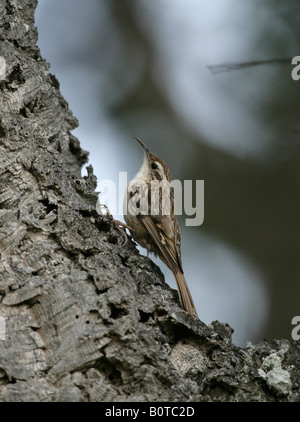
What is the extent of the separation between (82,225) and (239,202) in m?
1.66

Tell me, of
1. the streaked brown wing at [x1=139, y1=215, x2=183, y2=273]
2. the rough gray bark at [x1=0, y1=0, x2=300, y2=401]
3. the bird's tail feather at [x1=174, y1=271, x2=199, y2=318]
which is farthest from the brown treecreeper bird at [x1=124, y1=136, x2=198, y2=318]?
the rough gray bark at [x1=0, y1=0, x2=300, y2=401]

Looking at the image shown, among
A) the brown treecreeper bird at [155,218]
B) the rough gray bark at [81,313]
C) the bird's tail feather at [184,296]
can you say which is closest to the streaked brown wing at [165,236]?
the brown treecreeper bird at [155,218]

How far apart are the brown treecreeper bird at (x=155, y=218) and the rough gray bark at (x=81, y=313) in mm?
774

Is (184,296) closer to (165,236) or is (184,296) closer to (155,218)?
(165,236)

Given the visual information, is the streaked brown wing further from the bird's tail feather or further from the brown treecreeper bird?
the bird's tail feather

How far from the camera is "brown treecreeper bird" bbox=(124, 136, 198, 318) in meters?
3.17

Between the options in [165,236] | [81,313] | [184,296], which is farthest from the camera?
[165,236]

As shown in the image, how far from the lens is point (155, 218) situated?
334cm

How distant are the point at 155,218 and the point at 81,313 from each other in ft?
5.01

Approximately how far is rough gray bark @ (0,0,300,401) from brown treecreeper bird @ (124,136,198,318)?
2.54 ft

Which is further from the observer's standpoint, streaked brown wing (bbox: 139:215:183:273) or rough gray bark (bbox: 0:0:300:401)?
streaked brown wing (bbox: 139:215:183:273)

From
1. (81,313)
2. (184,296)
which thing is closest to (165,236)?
(184,296)

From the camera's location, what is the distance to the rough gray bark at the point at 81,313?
1757mm

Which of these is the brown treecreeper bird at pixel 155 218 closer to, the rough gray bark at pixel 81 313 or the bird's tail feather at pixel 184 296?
the bird's tail feather at pixel 184 296
